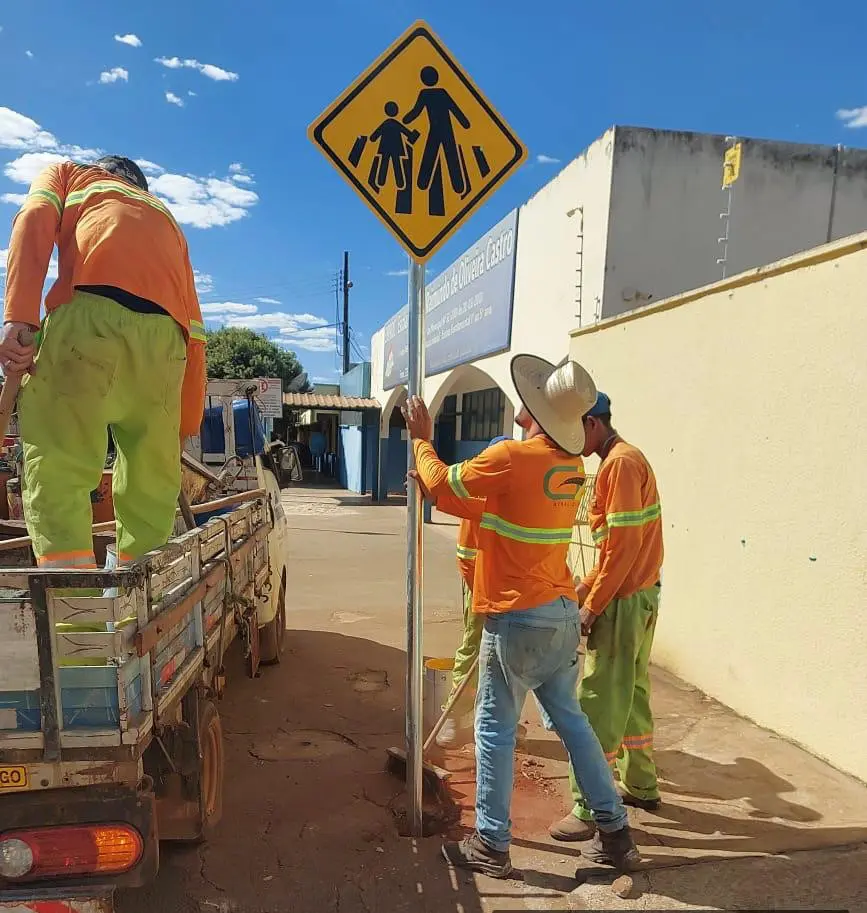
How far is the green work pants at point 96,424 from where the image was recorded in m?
2.33

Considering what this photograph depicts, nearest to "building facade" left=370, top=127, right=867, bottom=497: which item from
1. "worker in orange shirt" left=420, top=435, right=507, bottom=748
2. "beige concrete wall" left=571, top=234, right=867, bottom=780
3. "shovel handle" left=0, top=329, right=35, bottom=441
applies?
"beige concrete wall" left=571, top=234, right=867, bottom=780

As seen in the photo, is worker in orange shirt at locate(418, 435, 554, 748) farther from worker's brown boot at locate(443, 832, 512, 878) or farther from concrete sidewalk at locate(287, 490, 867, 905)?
worker's brown boot at locate(443, 832, 512, 878)

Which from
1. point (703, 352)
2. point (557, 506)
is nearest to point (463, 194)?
point (557, 506)

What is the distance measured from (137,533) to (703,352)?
377cm

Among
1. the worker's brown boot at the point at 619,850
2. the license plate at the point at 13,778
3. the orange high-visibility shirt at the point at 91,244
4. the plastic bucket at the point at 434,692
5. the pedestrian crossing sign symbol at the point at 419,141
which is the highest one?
the pedestrian crossing sign symbol at the point at 419,141

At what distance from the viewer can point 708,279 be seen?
6.80 m

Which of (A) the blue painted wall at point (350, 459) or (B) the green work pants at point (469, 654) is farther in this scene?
(A) the blue painted wall at point (350, 459)

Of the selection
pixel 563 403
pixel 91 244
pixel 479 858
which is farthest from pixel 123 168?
pixel 479 858

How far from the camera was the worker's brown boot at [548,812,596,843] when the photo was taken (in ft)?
9.49

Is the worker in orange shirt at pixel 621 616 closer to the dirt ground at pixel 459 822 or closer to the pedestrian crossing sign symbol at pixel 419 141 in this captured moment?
the dirt ground at pixel 459 822

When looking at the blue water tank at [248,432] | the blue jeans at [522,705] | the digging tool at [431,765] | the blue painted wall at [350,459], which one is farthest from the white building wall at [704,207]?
the blue painted wall at [350,459]

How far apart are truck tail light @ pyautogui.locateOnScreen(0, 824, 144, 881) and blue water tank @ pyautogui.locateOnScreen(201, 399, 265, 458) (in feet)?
12.4

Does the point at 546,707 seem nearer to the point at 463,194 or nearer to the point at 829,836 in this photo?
the point at 829,836

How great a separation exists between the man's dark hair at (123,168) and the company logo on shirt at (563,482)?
210cm
